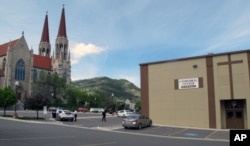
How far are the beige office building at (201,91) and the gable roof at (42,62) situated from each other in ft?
233

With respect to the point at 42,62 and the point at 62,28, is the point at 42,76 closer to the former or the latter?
the point at 42,62

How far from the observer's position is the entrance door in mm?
31328

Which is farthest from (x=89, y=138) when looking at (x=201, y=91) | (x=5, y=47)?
(x=5, y=47)

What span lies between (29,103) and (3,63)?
5161 centimetres

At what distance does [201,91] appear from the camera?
33.2 metres

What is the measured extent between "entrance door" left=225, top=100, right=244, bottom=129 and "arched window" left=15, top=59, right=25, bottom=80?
69.1m

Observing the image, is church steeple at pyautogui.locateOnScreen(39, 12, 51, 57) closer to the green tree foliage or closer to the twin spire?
the twin spire

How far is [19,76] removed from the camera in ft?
286

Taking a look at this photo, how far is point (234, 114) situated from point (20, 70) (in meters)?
70.8

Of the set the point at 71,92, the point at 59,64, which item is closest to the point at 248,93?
the point at 71,92

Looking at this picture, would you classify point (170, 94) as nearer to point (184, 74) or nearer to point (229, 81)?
point (184, 74)

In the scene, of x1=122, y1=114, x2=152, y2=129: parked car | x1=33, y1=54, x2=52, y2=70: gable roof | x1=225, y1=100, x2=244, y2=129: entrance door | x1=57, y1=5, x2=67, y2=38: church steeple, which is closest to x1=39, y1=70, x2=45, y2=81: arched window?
x1=33, y1=54, x2=52, y2=70: gable roof

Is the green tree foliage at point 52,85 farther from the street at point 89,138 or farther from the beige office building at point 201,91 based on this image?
the street at point 89,138

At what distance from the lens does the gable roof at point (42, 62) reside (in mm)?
100188
